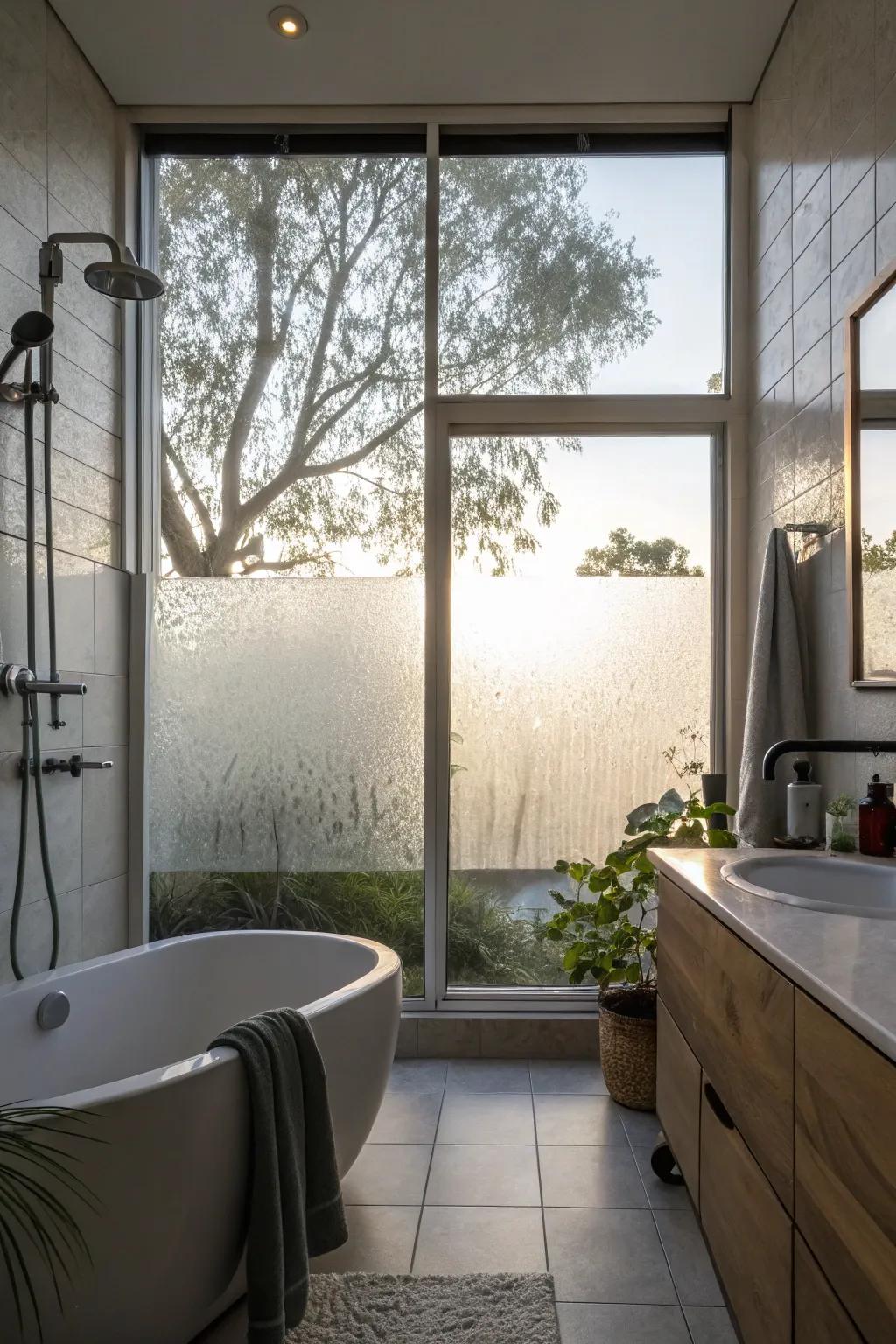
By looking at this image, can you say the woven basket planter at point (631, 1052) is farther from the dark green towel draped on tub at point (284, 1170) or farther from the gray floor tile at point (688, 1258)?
the dark green towel draped on tub at point (284, 1170)

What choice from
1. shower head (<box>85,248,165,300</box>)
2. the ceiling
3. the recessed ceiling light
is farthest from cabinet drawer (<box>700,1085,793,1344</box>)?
the recessed ceiling light

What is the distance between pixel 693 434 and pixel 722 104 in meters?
1.03

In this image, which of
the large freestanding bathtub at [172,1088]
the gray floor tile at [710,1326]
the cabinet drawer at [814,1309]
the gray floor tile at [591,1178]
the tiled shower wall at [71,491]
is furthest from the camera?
the tiled shower wall at [71,491]

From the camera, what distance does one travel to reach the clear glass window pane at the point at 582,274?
3008 mm

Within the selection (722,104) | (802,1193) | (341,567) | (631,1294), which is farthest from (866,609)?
(722,104)

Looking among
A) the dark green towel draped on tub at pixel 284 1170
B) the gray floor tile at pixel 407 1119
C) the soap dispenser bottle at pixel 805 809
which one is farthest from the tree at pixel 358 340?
the dark green towel draped on tub at pixel 284 1170

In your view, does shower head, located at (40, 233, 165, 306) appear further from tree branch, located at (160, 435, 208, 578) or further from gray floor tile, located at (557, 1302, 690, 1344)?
gray floor tile, located at (557, 1302, 690, 1344)

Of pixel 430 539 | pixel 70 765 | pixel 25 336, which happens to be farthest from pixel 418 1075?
pixel 25 336

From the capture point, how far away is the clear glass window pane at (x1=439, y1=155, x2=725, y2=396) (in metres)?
3.01

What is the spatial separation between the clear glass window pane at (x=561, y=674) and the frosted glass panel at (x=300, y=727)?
0.18 metres

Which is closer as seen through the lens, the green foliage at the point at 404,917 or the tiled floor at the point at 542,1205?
the tiled floor at the point at 542,1205

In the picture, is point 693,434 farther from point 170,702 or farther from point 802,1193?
point 802,1193

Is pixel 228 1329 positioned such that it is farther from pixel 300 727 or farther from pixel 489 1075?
pixel 300 727

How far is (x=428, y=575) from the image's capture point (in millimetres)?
2986
